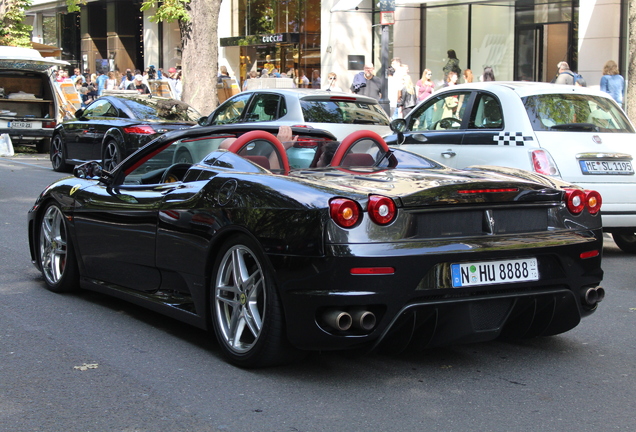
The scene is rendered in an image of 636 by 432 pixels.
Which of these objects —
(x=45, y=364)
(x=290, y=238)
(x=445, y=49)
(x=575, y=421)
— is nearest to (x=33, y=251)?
(x=45, y=364)

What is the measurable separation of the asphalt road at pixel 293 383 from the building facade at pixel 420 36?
16200mm

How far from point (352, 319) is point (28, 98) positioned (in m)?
19.4

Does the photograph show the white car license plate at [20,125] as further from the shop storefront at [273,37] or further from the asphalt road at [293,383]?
the asphalt road at [293,383]

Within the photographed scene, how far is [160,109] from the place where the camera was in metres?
16.2

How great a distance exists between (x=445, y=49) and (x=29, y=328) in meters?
21.6

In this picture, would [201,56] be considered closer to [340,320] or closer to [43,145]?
[43,145]

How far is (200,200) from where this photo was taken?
16.7ft

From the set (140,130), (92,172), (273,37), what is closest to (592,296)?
(92,172)

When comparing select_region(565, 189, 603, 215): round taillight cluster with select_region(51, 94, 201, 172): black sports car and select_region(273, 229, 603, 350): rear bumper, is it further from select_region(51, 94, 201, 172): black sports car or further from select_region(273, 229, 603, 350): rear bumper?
select_region(51, 94, 201, 172): black sports car

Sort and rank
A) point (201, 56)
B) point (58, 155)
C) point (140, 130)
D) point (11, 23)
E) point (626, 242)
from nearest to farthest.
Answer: point (626, 242), point (140, 130), point (58, 155), point (201, 56), point (11, 23)

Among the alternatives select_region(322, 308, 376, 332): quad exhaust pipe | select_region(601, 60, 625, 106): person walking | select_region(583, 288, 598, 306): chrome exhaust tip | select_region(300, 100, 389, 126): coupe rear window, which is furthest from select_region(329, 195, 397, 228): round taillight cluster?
select_region(601, 60, 625, 106): person walking

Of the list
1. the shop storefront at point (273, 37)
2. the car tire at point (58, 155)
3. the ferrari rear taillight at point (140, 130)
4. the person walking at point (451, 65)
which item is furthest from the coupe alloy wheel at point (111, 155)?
the shop storefront at point (273, 37)

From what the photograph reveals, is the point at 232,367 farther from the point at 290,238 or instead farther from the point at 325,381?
the point at 290,238

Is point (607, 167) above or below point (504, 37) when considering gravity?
below
